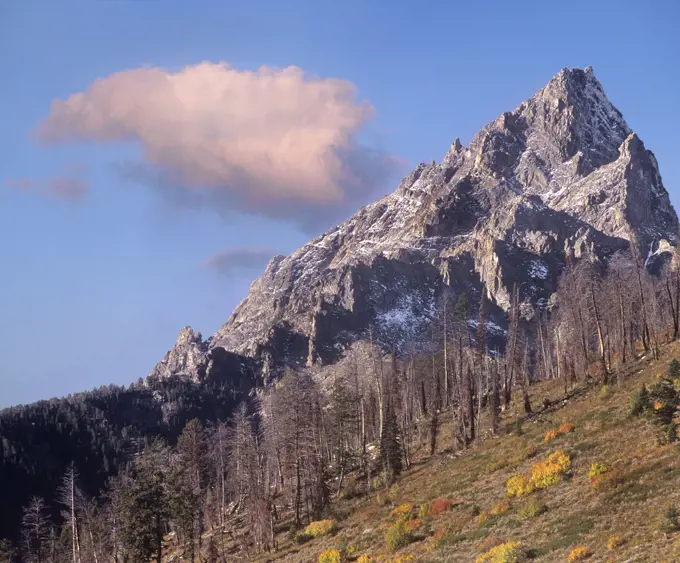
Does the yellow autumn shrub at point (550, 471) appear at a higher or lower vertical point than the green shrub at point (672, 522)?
higher

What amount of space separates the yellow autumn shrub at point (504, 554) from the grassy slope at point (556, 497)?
54 centimetres

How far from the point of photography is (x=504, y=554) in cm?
2417

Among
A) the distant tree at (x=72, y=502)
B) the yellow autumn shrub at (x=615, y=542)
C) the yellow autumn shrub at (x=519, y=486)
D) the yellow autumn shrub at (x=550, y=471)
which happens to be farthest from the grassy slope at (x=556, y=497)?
the distant tree at (x=72, y=502)

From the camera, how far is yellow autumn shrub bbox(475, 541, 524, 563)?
2383cm

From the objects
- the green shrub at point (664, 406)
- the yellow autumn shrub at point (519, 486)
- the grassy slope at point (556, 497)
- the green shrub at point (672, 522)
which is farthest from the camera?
the yellow autumn shrub at point (519, 486)

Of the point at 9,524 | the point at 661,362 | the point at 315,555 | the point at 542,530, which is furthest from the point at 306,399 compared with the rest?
the point at 9,524

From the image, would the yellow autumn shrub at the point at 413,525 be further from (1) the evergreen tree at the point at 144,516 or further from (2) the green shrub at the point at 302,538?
(1) the evergreen tree at the point at 144,516

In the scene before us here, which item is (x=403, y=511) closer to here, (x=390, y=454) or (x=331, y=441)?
(x=390, y=454)

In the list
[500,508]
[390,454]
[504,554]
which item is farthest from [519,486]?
[390,454]

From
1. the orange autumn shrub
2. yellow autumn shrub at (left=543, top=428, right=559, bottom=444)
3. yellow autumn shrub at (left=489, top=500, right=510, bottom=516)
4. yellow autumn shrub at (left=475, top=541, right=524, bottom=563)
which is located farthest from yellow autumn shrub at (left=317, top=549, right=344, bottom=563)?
yellow autumn shrub at (left=543, top=428, right=559, bottom=444)

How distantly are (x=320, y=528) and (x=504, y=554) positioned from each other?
25.6m

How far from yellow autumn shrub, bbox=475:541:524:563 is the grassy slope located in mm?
536

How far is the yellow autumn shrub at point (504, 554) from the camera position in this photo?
938 inches

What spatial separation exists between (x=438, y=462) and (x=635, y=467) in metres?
28.3
